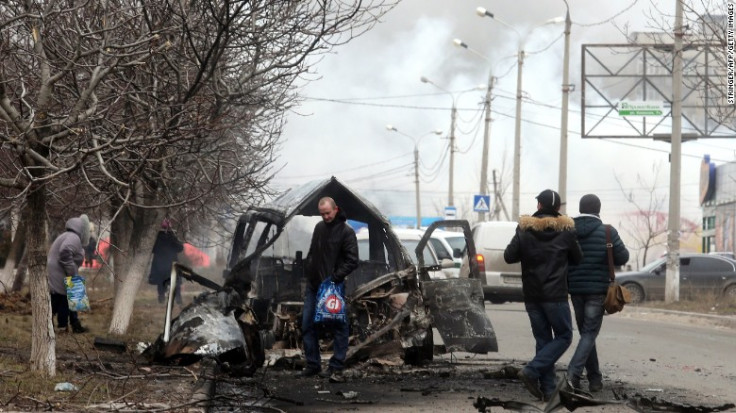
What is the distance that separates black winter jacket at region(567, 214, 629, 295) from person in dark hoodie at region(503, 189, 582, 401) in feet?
0.80

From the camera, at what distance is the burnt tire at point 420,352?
12.2m

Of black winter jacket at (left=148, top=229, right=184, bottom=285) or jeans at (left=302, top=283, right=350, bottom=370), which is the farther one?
black winter jacket at (left=148, top=229, right=184, bottom=285)

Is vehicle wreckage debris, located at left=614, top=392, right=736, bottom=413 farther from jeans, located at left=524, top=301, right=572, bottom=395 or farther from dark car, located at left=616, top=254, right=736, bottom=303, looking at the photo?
dark car, located at left=616, top=254, right=736, bottom=303

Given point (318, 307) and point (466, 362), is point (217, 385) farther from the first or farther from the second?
point (466, 362)

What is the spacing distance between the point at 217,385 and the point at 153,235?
6076 millimetres

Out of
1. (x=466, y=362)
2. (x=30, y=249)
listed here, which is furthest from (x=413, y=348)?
(x=30, y=249)

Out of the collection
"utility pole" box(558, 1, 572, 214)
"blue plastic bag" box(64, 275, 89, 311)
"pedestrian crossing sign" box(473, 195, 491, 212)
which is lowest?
"blue plastic bag" box(64, 275, 89, 311)

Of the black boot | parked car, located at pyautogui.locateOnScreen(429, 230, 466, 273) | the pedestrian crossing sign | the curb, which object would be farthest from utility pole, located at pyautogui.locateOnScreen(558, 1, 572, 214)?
the black boot

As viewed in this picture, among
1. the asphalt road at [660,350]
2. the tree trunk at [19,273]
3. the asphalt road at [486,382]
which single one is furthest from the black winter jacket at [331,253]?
the tree trunk at [19,273]

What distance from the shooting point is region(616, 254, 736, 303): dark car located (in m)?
30.9

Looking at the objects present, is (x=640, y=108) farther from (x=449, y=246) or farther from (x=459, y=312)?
(x=459, y=312)

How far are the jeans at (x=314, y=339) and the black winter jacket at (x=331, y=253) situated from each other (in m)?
Result: 0.20

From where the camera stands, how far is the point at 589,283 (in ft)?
32.1

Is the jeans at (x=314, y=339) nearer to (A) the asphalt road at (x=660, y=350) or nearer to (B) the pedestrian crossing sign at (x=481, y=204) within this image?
(A) the asphalt road at (x=660, y=350)
